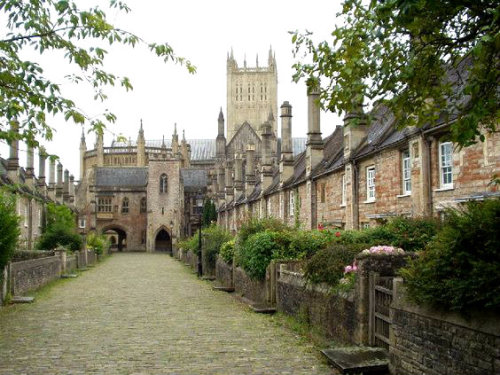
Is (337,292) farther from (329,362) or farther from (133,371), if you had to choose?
(133,371)

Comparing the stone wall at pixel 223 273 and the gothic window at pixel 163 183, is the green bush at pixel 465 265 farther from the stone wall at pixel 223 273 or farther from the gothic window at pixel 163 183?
the gothic window at pixel 163 183

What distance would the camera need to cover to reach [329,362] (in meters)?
8.80

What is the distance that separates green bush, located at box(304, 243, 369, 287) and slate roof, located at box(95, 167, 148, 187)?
65.7 m

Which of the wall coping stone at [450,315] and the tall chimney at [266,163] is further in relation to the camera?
the tall chimney at [266,163]

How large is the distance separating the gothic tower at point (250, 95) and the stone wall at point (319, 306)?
107921 millimetres

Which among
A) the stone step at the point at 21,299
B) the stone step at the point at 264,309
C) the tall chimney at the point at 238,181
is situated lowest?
the stone step at the point at 21,299

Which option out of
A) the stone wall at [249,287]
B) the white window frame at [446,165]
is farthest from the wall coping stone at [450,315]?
the white window frame at [446,165]

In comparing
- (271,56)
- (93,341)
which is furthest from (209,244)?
(271,56)

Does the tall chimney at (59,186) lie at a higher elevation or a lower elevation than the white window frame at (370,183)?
Answer: higher

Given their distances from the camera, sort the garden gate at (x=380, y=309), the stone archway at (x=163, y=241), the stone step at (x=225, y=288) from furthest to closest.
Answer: the stone archway at (x=163, y=241)
the stone step at (x=225, y=288)
the garden gate at (x=380, y=309)

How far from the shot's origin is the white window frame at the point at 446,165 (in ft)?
57.0

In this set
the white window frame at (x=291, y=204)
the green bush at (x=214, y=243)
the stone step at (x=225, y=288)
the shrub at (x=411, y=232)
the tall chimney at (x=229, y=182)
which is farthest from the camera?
the tall chimney at (x=229, y=182)

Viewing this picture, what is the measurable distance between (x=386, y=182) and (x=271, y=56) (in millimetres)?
109654

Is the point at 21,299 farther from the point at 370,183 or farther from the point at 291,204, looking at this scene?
the point at 291,204
